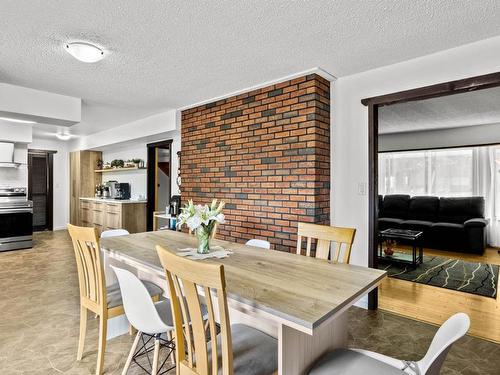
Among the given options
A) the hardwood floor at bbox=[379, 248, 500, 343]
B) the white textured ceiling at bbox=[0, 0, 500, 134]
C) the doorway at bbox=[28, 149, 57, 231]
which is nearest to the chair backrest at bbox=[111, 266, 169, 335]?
the white textured ceiling at bbox=[0, 0, 500, 134]

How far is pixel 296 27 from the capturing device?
2227 mm

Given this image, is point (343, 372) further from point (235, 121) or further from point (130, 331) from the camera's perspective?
point (235, 121)

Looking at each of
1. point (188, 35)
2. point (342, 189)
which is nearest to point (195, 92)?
point (188, 35)

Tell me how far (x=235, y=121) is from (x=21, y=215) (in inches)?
184

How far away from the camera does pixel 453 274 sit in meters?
4.12

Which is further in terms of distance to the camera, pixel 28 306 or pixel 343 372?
pixel 28 306

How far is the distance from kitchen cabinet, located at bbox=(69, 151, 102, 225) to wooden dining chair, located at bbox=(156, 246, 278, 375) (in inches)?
269

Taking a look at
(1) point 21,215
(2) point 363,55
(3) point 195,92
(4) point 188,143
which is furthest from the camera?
(1) point 21,215

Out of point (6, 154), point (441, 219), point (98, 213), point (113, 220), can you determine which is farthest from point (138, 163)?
point (441, 219)

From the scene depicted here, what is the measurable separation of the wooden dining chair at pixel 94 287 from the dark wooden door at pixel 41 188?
22.1 feet

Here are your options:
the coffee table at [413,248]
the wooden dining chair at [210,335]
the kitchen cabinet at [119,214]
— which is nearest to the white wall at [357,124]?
the coffee table at [413,248]

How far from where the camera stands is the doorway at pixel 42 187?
24.6 feet

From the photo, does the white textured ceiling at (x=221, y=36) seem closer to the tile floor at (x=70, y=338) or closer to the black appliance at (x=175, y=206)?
the black appliance at (x=175, y=206)

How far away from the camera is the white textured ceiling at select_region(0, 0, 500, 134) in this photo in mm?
1985
